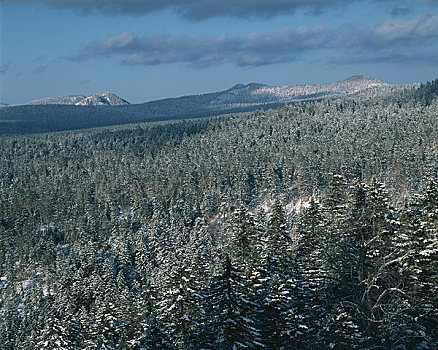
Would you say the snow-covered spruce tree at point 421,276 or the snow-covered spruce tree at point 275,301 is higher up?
the snow-covered spruce tree at point 421,276

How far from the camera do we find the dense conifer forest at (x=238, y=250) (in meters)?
24.5

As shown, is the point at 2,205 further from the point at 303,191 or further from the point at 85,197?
the point at 303,191

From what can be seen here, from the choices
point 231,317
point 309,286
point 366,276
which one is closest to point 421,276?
point 366,276

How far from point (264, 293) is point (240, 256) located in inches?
337

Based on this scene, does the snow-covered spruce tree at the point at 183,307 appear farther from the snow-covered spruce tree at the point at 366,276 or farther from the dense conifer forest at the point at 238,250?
the snow-covered spruce tree at the point at 366,276

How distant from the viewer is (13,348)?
8744 centimetres

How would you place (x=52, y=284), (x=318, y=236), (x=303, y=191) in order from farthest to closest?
(x=303, y=191) < (x=52, y=284) < (x=318, y=236)

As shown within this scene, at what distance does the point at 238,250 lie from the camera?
128 feet

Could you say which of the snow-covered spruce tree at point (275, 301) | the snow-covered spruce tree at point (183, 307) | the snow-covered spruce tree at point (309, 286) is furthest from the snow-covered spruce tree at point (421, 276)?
the snow-covered spruce tree at point (183, 307)

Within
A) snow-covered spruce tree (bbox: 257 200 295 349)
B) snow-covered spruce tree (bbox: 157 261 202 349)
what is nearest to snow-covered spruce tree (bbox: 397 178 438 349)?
snow-covered spruce tree (bbox: 257 200 295 349)

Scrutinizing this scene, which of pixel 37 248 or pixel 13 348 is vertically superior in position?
pixel 37 248

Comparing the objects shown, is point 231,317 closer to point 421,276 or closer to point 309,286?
point 309,286

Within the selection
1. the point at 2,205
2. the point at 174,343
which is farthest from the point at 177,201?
the point at 174,343

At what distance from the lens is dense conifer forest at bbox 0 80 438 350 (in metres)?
24.5
